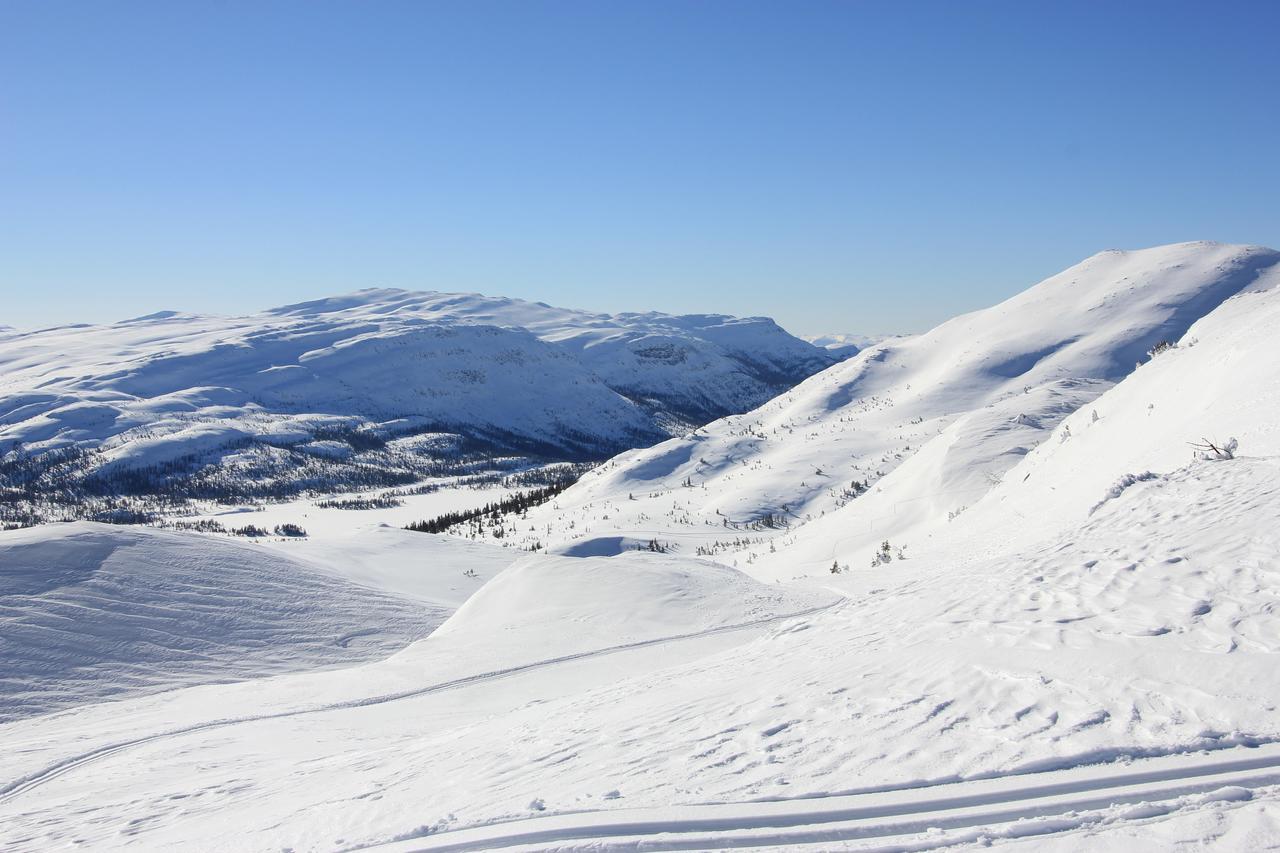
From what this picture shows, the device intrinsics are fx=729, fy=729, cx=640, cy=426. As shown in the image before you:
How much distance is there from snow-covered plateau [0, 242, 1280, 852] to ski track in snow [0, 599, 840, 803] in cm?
8

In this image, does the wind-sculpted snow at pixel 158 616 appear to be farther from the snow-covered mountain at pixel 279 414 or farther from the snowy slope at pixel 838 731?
the snow-covered mountain at pixel 279 414

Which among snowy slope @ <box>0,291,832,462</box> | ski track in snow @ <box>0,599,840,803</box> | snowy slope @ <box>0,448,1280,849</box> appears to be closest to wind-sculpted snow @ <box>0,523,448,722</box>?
snowy slope @ <box>0,448,1280,849</box>

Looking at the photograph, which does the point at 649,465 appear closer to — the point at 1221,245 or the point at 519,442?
the point at 1221,245

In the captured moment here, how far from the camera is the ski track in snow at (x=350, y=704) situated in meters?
9.23

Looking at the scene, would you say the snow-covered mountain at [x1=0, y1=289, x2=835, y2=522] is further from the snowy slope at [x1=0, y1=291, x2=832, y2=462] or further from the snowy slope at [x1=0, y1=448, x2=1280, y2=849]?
the snowy slope at [x1=0, y1=448, x2=1280, y2=849]

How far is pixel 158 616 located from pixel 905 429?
129ft

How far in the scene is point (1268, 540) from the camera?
671cm

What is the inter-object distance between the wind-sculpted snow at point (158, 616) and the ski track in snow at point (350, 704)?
464cm

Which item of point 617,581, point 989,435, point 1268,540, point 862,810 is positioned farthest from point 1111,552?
point 989,435

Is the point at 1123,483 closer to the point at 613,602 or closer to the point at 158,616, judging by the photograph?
the point at 613,602

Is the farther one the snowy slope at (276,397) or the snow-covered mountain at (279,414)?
the snowy slope at (276,397)

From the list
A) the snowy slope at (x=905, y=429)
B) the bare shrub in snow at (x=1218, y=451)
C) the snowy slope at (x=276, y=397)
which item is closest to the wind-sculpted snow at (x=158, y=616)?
the snowy slope at (x=905, y=429)

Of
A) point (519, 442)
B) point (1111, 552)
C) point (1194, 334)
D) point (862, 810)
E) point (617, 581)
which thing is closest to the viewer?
point (862, 810)

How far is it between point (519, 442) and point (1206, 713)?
532 feet
